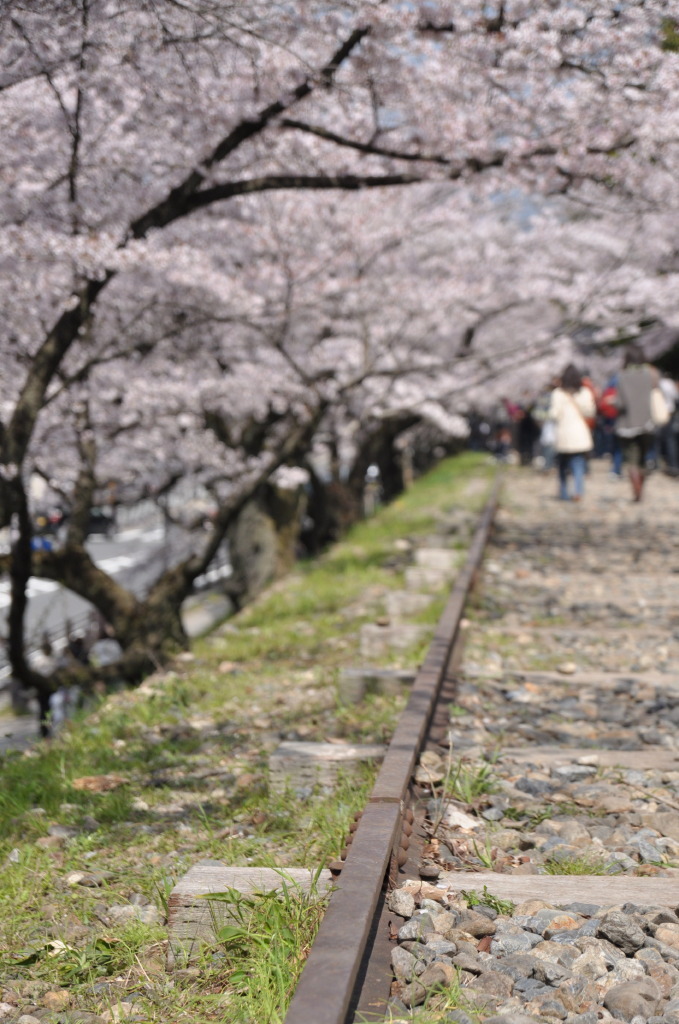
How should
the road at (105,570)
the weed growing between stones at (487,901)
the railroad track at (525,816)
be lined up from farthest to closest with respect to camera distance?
1. the road at (105,570)
2. the weed growing between stones at (487,901)
3. the railroad track at (525,816)

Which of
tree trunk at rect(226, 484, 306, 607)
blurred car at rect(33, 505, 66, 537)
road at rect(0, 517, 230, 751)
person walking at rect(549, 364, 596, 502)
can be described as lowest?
road at rect(0, 517, 230, 751)

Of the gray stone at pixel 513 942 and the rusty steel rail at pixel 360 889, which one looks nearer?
the rusty steel rail at pixel 360 889

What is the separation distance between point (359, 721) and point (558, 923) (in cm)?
243

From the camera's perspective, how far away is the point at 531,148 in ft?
24.5

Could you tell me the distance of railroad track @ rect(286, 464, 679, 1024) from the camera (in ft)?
8.26

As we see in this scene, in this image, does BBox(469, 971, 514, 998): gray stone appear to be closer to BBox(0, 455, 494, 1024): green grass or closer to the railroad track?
the railroad track

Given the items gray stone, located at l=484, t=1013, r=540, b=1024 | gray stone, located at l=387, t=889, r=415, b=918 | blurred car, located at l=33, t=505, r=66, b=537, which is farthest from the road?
gray stone, located at l=484, t=1013, r=540, b=1024

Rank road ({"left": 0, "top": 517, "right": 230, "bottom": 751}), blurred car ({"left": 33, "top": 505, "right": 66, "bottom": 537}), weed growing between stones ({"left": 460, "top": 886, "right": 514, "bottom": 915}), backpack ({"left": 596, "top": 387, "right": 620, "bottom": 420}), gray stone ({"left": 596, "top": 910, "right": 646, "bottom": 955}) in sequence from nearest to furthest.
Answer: gray stone ({"left": 596, "top": 910, "right": 646, "bottom": 955}), weed growing between stones ({"left": 460, "top": 886, "right": 514, "bottom": 915}), blurred car ({"left": 33, "top": 505, "right": 66, "bottom": 537}), road ({"left": 0, "top": 517, "right": 230, "bottom": 751}), backpack ({"left": 596, "top": 387, "right": 620, "bottom": 420})

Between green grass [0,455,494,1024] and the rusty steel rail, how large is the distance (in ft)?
0.69

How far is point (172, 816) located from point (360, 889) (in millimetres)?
1628

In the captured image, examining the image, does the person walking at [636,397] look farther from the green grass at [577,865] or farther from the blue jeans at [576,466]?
the green grass at [577,865]

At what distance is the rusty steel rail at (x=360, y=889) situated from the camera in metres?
2.18

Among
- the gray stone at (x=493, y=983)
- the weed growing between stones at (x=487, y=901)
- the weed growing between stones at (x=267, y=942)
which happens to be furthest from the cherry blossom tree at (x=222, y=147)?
the gray stone at (x=493, y=983)

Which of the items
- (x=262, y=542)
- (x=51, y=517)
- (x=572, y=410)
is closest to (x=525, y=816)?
(x=572, y=410)
